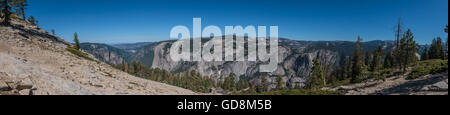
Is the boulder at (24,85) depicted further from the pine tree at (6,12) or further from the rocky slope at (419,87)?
the pine tree at (6,12)

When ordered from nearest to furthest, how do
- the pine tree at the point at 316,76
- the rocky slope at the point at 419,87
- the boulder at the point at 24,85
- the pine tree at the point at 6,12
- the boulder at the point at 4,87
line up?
the boulder at the point at 4,87, the boulder at the point at 24,85, the rocky slope at the point at 419,87, the pine tree at the point at 6,12, the pine tree at the point at 316,76

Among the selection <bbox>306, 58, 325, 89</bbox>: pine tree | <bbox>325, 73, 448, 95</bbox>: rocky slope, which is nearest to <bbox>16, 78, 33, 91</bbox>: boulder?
<bbox>325, 73, 448, 95</bbox>: rocky slope

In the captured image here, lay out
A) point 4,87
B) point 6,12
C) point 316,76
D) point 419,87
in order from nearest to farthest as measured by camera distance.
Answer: point 4,87
point 419,87
point 6,12
point 316,76

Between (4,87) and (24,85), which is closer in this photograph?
(4,87)

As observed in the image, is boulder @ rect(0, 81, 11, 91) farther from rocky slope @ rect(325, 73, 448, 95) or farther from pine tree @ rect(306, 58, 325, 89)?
pine tree @ rect(306, 58, 325, 89)

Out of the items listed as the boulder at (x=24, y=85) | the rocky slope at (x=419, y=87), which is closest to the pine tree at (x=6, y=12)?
the boulder at (x=24, y=85)

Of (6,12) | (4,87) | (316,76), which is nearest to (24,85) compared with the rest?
(4,87)

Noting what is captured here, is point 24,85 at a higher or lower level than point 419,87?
higher

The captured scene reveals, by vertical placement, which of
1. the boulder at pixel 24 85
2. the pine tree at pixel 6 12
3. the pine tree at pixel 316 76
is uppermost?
the pine tree at pixel 6 12

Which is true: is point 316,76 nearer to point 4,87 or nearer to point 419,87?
point 419,87
